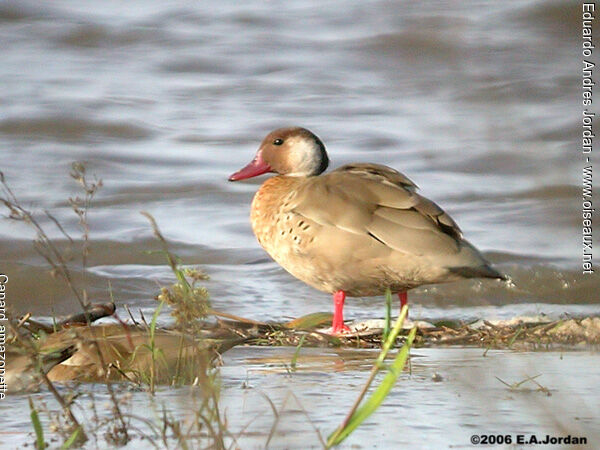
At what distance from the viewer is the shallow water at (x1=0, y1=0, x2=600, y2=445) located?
18.0 feet

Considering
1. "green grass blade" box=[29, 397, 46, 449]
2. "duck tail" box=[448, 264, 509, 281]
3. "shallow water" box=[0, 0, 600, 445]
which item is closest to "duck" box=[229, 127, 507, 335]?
"duck tail" box=[448, 264, 509, 281]

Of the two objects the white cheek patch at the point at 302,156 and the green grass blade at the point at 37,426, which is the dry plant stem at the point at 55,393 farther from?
the white cheek patch at the point at 302,156

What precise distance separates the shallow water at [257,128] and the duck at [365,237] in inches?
16.8

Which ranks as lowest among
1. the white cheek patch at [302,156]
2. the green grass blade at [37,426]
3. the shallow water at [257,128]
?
the shallow water at [257,128]

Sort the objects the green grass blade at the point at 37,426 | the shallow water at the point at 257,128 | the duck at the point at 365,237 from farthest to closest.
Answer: the shallow water at the point at 257,128, the duck at the point at 365,237, the green grass blade at the point at 37,426

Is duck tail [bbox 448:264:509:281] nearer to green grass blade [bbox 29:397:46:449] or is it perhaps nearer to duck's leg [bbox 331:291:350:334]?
duck's leg [bbox 331:291:350:334]

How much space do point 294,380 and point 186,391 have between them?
0.43 meters

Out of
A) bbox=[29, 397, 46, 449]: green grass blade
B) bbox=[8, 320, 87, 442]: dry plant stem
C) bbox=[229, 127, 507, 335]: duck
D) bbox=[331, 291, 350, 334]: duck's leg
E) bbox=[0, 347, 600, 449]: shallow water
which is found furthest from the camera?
bbox=[331, 291, 350, 334]: duck's leg

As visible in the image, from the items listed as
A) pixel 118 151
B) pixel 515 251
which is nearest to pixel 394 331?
pixel 515 251

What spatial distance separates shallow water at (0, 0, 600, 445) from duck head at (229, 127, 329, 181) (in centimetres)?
59

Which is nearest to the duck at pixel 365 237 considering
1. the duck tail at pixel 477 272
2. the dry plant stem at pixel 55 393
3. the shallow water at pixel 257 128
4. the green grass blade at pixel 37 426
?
the duck tail at pixel 477 272

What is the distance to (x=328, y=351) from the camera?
412 centimetres

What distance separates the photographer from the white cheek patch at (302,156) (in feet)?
18.0

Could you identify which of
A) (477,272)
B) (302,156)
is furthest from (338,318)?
(302,156)
